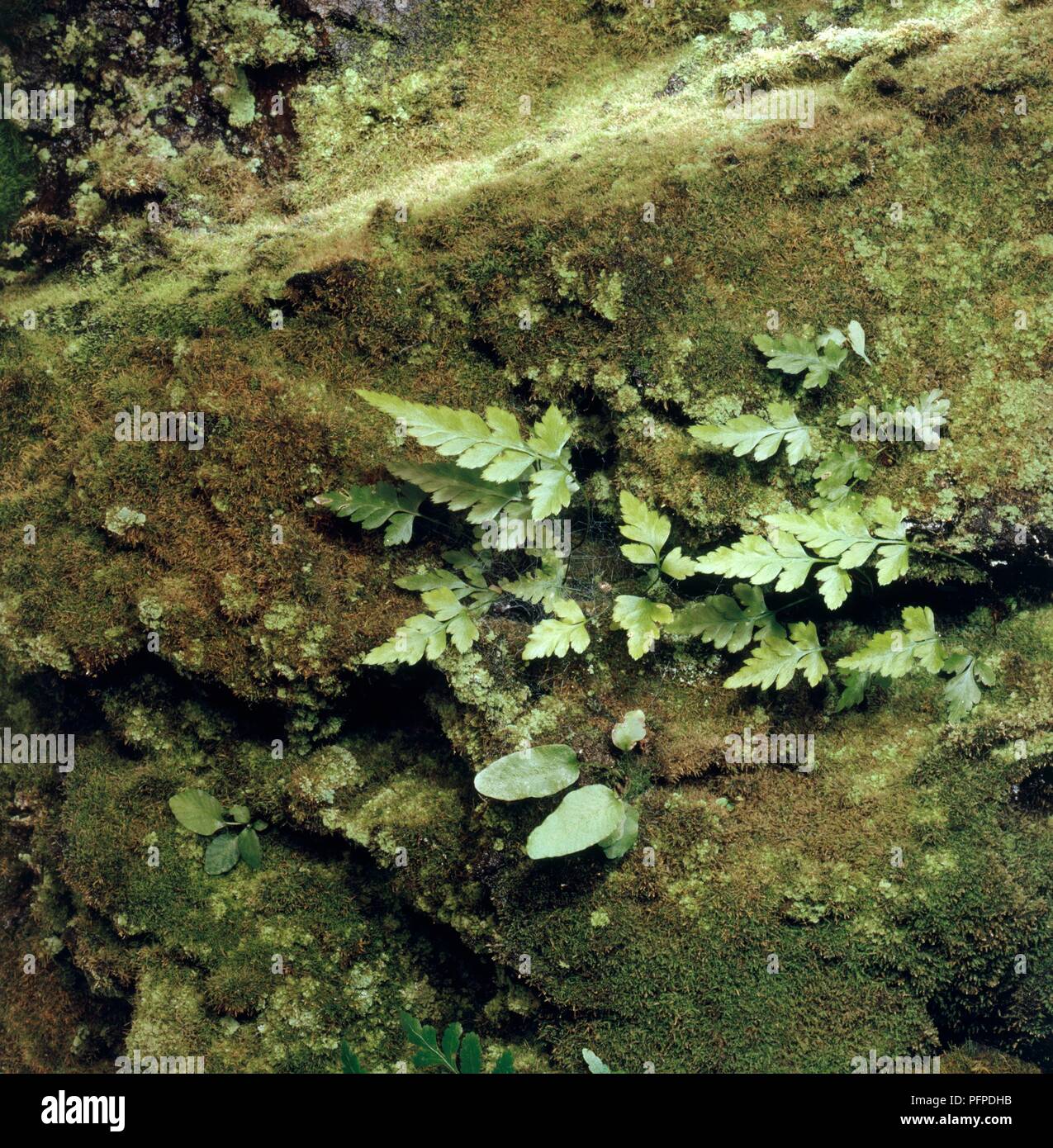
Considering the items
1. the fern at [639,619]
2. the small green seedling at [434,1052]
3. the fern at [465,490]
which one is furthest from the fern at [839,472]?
the small green seedling at [434,1052]

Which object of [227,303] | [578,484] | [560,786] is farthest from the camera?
[227,303]

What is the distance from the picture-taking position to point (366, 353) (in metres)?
5.72

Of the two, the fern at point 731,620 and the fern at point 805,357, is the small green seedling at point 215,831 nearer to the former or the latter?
the fern at point 731,620

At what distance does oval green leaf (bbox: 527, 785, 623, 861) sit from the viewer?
16.3ft

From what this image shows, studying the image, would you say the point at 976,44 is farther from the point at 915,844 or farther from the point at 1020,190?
the point at 915,844

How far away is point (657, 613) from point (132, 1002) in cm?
387

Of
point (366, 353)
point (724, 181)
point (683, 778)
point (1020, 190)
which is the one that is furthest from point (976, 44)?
point (683, 778)

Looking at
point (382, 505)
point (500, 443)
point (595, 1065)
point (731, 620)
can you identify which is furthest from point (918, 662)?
point (382, 505)

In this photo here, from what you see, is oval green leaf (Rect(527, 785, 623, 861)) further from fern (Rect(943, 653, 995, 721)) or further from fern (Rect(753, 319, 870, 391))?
fern (Rect(753, 319, 870, 391))

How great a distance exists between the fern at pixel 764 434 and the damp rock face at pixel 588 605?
200 mm

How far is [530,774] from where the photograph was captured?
5.11 m

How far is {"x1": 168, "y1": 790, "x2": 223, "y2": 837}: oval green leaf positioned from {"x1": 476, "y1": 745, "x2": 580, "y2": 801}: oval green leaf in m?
1.70

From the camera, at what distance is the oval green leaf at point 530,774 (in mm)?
5086

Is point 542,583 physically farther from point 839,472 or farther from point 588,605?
point 839,472
